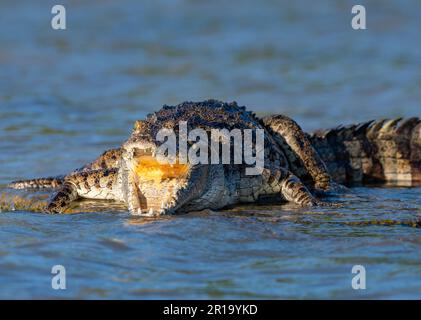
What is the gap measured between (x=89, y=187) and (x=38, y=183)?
94cm

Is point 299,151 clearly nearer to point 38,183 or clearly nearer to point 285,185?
point 285,185

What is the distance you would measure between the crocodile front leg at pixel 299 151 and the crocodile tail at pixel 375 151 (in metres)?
0.90

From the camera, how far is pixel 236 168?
27.1 feet

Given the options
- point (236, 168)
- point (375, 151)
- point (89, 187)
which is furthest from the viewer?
point (375, 151)

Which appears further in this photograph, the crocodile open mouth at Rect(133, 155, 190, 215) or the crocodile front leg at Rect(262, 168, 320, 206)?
the crocodile front leg at Rect(262, 168, 320, 206)

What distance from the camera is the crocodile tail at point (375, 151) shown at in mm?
10352

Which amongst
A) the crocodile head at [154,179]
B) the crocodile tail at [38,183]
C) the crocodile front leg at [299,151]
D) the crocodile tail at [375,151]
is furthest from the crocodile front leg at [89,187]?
the crocodile tail at [375,151]

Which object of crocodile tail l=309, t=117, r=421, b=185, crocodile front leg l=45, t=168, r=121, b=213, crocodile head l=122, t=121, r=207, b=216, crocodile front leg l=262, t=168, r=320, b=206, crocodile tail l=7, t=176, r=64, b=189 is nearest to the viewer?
crocodile head l=122, t=121, r=207, b=216

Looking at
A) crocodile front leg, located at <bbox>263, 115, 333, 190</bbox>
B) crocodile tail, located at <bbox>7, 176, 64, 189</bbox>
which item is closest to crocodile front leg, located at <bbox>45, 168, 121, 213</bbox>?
crocodile tail, located at <bbox>7, 176, 64, 189</bbox>

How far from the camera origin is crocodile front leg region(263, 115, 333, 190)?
928cm

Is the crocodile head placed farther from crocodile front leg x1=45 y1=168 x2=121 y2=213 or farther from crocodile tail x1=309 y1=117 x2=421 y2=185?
crocodile tail x1=309 y1=117 x2=421 y2=185

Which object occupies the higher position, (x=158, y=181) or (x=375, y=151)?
(x=375, y=151)

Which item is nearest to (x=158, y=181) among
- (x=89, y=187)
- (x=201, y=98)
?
(x=89, y=187)
